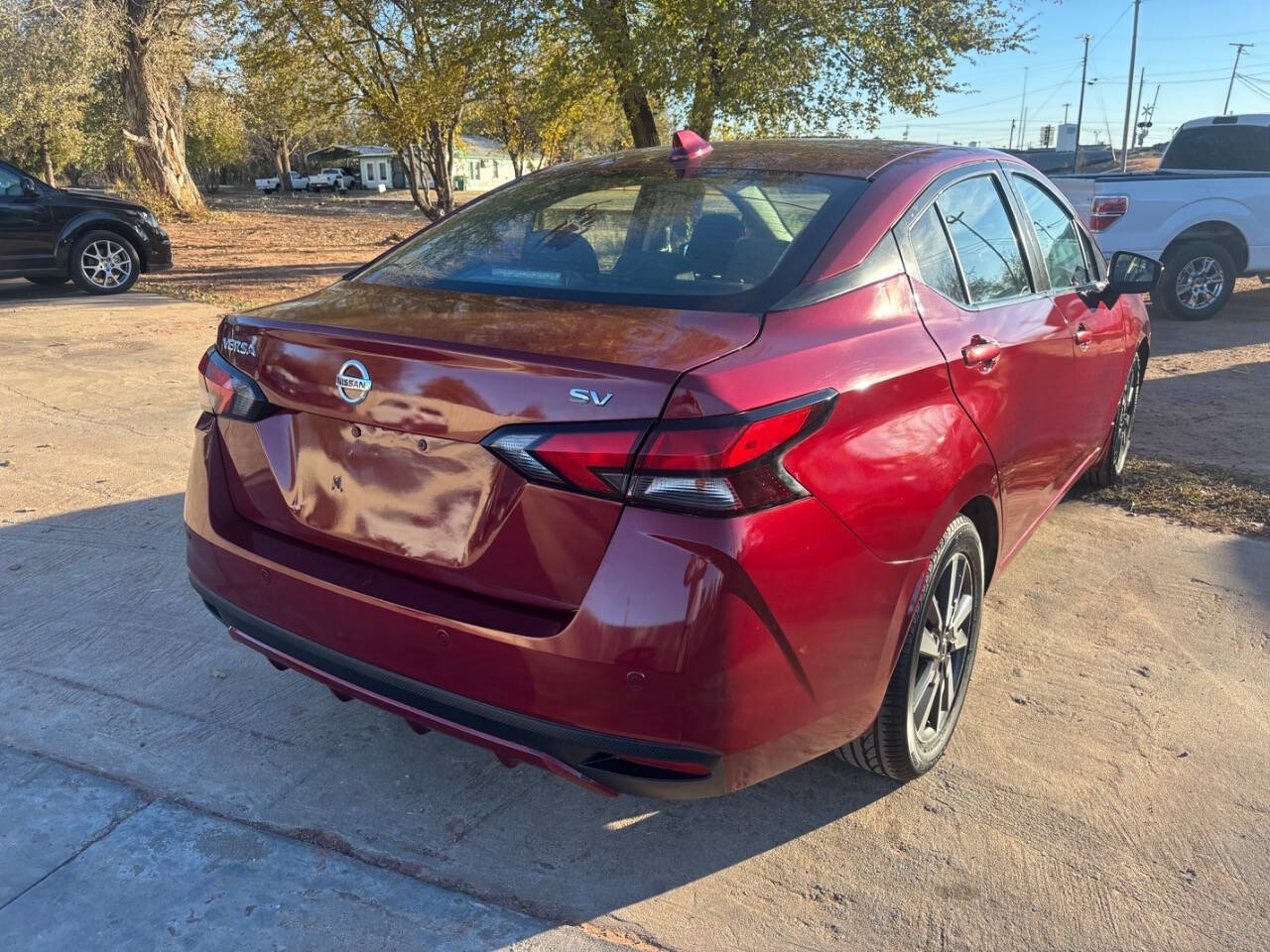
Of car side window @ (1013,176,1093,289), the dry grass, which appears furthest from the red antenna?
the dry grass

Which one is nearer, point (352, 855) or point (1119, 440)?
point (352, 855)

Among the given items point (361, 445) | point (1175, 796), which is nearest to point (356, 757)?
point (361, 445)

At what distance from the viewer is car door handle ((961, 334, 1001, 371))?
2.76 meters

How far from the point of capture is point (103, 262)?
38.5 feet

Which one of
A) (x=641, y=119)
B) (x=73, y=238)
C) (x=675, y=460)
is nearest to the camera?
(x=675, y=460)

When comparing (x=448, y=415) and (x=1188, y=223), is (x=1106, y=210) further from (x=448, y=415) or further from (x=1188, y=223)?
(x=448, y=415)

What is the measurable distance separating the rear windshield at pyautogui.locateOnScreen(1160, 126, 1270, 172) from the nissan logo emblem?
12369mm

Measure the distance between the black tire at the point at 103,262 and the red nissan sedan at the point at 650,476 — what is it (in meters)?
10.3

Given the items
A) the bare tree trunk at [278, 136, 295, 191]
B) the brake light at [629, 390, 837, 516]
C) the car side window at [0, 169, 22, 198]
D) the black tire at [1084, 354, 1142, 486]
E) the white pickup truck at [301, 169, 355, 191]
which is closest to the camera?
the brake light at [629, 390, 837, 516]

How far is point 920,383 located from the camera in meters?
2.49

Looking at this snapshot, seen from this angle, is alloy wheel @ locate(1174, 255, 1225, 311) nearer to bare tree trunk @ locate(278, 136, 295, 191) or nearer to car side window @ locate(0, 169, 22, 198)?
car side window @ locate(0, 169, 22, 198)

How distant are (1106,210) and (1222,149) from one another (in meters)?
3.71

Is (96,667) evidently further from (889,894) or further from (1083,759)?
(1083,759)

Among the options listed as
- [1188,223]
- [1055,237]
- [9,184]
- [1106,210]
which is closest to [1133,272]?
[1055,237]
